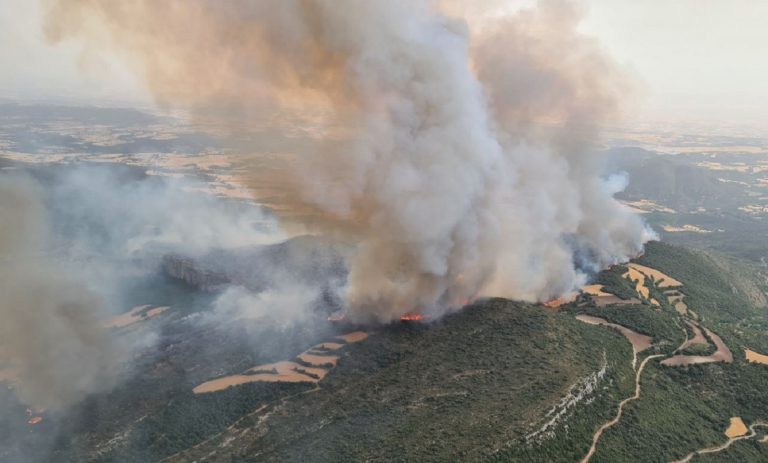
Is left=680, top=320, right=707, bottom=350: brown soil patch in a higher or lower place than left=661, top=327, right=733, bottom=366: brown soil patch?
higher

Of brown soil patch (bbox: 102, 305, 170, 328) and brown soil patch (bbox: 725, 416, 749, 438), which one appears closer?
brown soil patch (bbox: 725, 416, 749, 438)

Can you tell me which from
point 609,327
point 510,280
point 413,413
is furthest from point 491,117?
point 413,413

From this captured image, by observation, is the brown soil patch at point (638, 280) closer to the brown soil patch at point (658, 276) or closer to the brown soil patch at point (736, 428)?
the brown soil patch at point (658, 276)

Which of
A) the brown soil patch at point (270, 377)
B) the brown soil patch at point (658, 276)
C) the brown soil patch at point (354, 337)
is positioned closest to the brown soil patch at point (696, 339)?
the brown soil patch at point (658, 276)

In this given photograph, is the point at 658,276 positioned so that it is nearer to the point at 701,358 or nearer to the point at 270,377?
the point at 701,358

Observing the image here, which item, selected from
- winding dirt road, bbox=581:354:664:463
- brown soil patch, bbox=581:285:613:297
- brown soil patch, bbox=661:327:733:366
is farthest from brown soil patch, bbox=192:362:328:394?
brown soil patch, bbox=581:285:613:297

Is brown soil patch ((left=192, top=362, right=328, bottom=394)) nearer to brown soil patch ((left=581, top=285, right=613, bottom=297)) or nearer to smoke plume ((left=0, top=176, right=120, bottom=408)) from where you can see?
smoke plume ((left=0, top=176, right=120, bottom=408))

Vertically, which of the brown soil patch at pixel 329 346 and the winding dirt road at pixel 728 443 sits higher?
the winding dirt road at pixel 728 443
